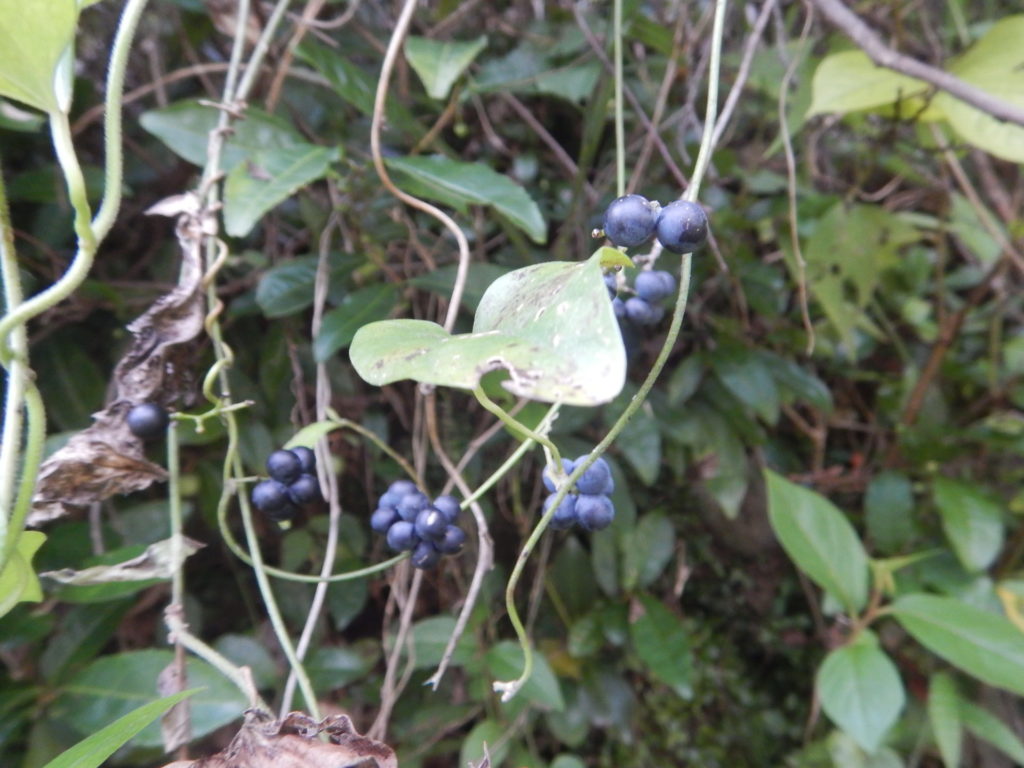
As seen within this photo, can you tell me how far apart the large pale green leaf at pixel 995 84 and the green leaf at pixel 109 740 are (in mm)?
983

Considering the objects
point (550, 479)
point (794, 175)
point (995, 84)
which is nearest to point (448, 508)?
point (550, 479)

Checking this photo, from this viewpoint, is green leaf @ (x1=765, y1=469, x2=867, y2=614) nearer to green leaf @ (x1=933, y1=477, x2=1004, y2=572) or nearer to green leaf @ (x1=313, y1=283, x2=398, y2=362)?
Answer: green leaf @ (x1=933, y1=477, x2=1004, y2=572)

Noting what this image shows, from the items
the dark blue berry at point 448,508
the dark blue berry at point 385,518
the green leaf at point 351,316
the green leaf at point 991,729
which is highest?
the green leaf at point 351,316

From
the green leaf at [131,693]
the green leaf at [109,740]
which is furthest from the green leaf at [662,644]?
the green leaf at [109,740]

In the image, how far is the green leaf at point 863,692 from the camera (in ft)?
2.96

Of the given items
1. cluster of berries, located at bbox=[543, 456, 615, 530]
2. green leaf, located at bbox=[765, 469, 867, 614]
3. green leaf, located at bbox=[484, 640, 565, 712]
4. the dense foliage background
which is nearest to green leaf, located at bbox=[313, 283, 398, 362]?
the dense foliage background

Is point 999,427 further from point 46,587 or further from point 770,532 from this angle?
point 46,587

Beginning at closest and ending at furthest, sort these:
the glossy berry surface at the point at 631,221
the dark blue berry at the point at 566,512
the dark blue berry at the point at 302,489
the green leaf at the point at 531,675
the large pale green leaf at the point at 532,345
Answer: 1. the large pale green leaf at the point at 532,345
2. the glossy berry surface at the point at 631,221
3. the dark blue berry at the point at 566,512
4. the dark blue berry at the point at 302,489
5. the green leaf at the point at 531,675

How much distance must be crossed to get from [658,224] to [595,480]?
194 millimetres

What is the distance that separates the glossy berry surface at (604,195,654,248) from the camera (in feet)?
1.34

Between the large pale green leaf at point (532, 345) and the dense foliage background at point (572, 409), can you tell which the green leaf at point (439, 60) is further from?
the large pale green leaf at point (532, 345)

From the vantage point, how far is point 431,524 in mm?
547

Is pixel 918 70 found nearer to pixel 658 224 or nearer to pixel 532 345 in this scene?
pixel 658 224

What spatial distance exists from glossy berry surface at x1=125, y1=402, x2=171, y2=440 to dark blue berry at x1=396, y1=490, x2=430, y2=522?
0.77 ft
